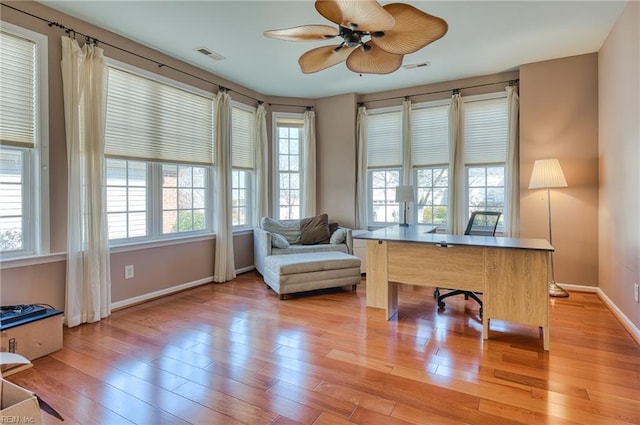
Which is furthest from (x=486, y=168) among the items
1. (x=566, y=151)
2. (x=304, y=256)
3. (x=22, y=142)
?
(x=22, y=142)

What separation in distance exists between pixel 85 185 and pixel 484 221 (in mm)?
4257

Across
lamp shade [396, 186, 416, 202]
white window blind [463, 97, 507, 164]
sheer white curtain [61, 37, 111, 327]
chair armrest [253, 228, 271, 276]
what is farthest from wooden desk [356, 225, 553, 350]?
sheer white curtain [61, 37, 111, 327]

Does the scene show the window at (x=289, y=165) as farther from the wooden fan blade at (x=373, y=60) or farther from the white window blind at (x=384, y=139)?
the wooden fan blade at (x=373, y=60)

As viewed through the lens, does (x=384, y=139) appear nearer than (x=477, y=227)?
No

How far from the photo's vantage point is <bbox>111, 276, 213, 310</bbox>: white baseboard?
345 centimetres

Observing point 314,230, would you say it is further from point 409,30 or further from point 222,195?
point 409,30

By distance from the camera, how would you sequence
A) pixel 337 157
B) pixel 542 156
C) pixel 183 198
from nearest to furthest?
pixel 542 156 → pixel 183 198 → pixel 337 157

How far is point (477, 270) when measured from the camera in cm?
279

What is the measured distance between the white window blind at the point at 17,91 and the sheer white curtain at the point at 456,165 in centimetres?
467

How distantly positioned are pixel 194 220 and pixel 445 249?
313cm

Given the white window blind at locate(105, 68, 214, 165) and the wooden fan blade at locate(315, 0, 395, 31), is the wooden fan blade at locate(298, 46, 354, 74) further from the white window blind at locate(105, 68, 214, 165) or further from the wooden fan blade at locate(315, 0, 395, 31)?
the white window blind at locate(105, 68, 214, 165)

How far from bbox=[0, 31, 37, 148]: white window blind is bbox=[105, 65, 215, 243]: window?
62cm

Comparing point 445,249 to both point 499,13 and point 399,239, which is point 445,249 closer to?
point 399,239

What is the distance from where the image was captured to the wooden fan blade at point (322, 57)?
251 centimetres
